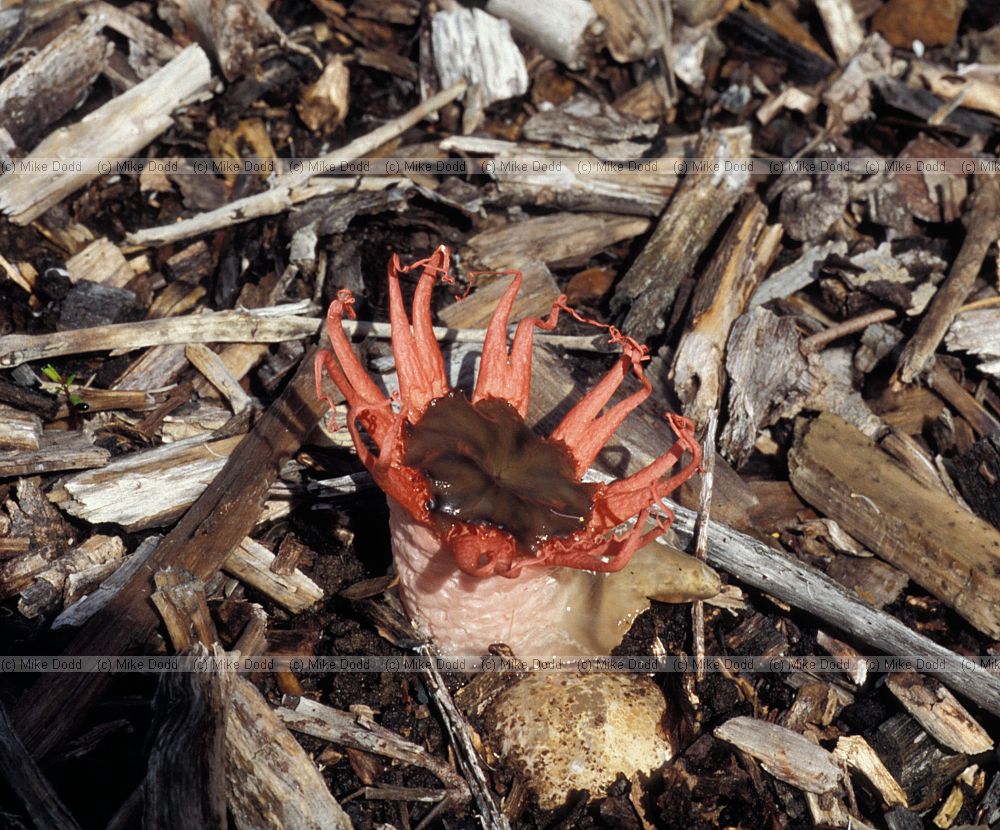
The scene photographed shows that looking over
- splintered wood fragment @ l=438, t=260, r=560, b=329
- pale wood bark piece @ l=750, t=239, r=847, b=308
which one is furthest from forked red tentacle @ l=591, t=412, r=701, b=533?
pale wood bark piece @ l=750, t=239, r=847, b=308

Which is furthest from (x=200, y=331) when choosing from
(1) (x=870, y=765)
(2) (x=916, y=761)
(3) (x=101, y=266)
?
(2) (x=916, y=761)

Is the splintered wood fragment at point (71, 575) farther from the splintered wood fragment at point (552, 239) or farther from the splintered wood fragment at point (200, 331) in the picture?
the splintered wood fragment at point (552, 239)


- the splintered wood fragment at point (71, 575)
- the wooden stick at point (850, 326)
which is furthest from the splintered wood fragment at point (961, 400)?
the splintered wood fragment at point (71, 575)

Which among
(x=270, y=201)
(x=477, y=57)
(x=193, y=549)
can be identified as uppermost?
(x=477, y=57)

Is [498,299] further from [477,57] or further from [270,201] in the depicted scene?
[477,57]

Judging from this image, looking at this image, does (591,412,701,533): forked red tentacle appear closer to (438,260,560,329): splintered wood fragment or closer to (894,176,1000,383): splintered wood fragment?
(438,260,560,329): splintered wood fragment
